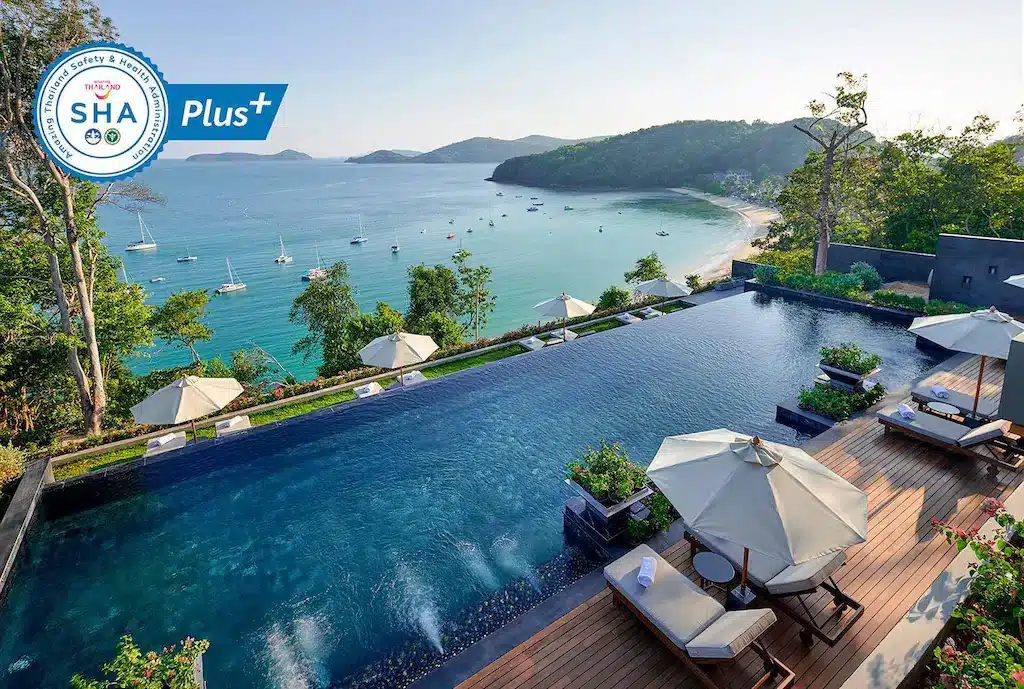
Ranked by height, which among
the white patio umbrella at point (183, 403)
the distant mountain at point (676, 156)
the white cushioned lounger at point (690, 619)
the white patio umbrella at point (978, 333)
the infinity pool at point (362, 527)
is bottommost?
the infinity pool at point (362, 527)

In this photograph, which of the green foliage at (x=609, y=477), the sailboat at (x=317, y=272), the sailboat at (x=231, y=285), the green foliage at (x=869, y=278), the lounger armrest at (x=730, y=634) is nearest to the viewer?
the lounger armrest at (x=730, y=634)

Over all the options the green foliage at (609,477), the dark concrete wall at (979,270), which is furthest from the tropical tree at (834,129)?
the green foliage at (609,477)

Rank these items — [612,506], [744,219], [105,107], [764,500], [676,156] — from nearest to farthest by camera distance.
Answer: [764,500] → [612,506] → [105,107] → [744,219] → [676,156]

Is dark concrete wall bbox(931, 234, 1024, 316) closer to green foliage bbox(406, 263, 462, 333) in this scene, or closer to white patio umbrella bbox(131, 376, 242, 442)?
green foliage bbox(406, 263, 462, 333)

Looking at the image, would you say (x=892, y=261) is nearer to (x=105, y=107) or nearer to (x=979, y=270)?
(x=979, y=270)

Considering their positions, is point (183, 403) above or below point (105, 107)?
below

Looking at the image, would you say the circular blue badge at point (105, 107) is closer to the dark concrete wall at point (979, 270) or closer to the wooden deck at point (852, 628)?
the wooden deck at point (852, 628)

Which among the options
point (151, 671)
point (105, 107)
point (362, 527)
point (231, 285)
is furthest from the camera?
point (231, 285)

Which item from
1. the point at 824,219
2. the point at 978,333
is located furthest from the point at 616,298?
the point at 978,333
